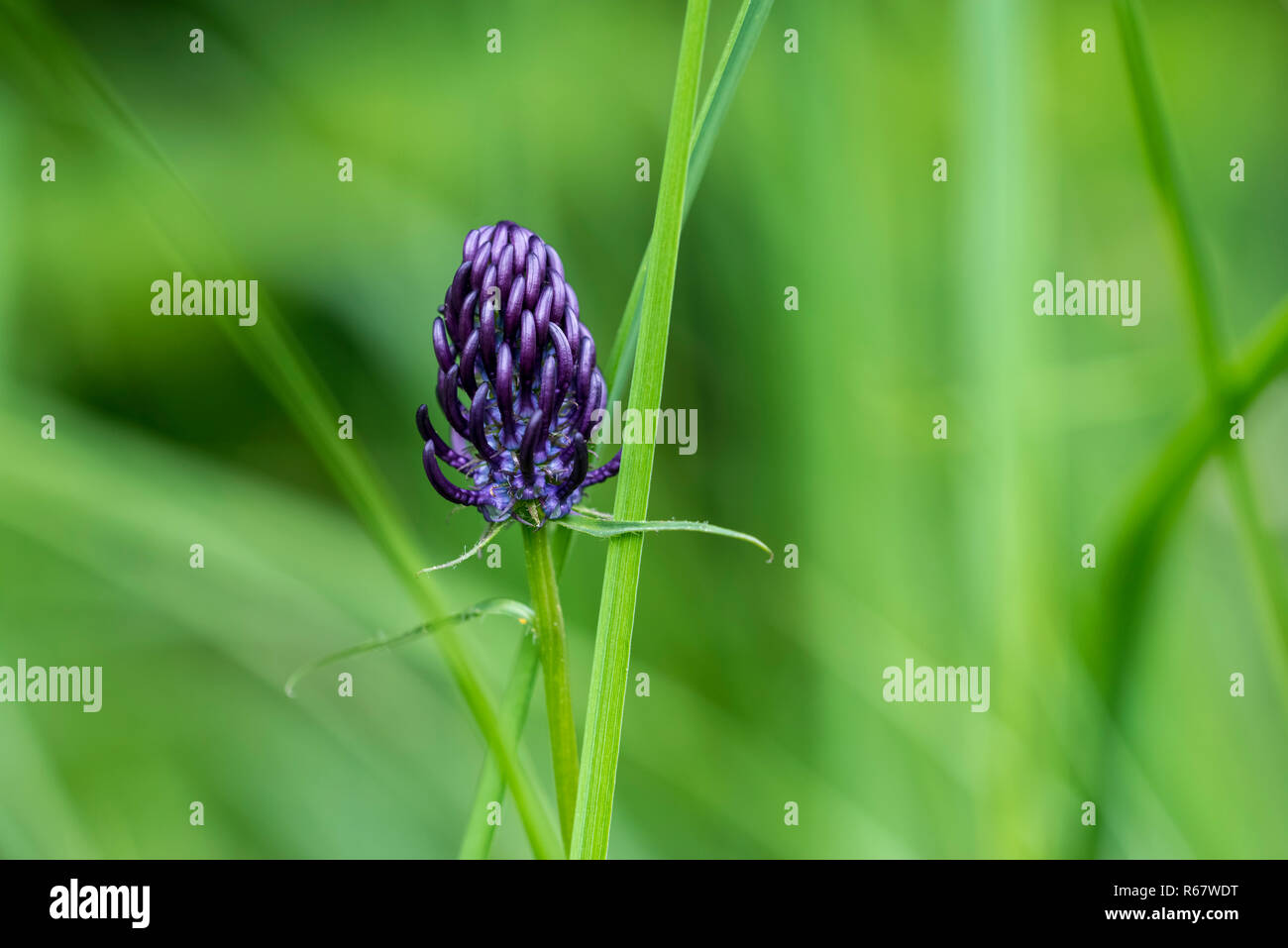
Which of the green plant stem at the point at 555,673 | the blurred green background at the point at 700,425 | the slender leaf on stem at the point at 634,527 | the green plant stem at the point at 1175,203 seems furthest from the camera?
the blurred green background at the point at 700,425

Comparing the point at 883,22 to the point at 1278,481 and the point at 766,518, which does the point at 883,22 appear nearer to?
the point at 766,518

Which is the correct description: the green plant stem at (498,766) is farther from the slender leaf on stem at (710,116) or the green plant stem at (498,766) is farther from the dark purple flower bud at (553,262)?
the dark purple flower bud at (553,262)

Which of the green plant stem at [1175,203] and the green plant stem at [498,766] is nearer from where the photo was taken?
the green plant stem at [498,766]

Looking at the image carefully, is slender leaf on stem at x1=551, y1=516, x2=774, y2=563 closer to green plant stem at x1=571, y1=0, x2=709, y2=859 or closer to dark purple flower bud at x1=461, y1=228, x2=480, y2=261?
green plant stem at x1=571, y1=0, x2=709, y2=859

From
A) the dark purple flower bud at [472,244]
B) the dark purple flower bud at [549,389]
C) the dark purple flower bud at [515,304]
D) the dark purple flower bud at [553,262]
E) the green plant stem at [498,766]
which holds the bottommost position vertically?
the green plant stem at [498,766]

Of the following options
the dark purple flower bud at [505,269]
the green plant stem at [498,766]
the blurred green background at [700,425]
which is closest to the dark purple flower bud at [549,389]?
the dark purple flower bud at [505,269]

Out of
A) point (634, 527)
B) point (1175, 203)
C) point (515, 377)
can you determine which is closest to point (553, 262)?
point (515, 377)

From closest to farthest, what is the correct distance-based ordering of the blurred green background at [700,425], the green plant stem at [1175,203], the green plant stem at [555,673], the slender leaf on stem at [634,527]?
the slender leaf on stem at [634,527]
the green plant stem at [555,673]
the green plant stem at [1175,203]
the blurred green background at [700,425]

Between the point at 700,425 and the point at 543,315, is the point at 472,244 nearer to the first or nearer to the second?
the point at 543,315
